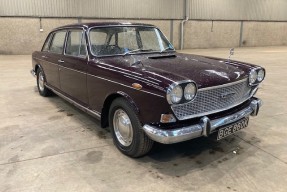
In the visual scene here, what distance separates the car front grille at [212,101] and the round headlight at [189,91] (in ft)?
0.31

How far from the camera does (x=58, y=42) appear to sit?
501 cm

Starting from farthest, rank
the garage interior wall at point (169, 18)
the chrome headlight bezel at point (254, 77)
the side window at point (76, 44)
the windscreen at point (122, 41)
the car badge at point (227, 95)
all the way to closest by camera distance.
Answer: the garage interior wall at point (169, 18), the side window at point (76, 44), the windscreen at point (122, 41), the chrome headlight bezel at point (254, 77), the car badge at point (227, 95)

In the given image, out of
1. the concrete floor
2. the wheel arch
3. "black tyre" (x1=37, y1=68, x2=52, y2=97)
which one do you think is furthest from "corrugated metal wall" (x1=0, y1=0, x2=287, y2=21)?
the wheel arch

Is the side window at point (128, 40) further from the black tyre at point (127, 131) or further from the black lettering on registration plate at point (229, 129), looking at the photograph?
the black lettering on registration plate at point (229, 129)

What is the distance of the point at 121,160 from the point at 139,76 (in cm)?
101

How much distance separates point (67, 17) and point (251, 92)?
1353 cm

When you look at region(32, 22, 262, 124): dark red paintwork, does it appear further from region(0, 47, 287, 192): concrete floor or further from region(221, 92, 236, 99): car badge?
region(0, 47, 287, 192): concrete floor

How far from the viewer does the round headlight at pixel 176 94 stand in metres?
2.61

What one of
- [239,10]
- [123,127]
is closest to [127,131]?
→ [123,127]

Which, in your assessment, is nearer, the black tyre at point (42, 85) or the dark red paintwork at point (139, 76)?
the dark red paintwork at point (139, 76)

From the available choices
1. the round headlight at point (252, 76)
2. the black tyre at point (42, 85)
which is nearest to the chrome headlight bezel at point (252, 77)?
the round headlight at point (252, 76)

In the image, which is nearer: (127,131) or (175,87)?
(175,87)

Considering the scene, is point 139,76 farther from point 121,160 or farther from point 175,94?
point 121,160

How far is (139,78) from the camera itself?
9.45 feet
